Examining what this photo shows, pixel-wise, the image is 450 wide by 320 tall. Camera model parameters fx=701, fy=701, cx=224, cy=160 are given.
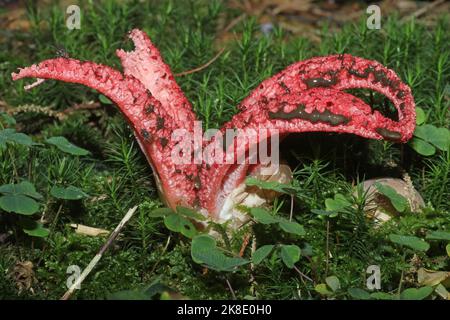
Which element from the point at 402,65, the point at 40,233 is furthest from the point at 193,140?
the point at 402,65

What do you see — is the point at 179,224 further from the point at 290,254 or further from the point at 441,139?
the point at 441,139

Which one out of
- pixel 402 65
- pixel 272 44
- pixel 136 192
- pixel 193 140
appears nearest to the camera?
pixel 193 140

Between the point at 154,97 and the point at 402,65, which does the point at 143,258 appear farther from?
the point at 402,65

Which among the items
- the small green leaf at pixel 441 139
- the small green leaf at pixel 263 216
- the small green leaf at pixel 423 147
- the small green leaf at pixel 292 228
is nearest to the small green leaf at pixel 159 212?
the small green leaf at pixel 263 216

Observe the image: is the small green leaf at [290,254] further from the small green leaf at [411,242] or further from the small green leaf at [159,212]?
the small green leaf at [159,212]

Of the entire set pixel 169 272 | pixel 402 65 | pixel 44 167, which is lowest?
pixel 169 272

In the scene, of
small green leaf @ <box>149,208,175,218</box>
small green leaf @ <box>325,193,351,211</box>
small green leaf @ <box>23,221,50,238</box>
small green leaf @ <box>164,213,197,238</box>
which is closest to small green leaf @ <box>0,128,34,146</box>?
small green leaf @ <box>23,221,50,238</box>
